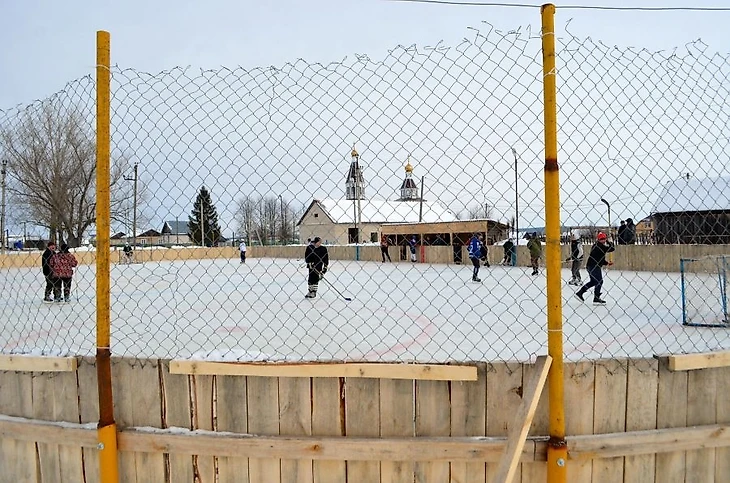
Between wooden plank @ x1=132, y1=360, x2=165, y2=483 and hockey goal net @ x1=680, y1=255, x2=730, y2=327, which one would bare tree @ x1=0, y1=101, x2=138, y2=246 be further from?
hockey goal net @ x1=680, y1=255, x2=730, y2=327

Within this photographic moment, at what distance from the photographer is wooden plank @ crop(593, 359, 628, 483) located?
2.19 meters

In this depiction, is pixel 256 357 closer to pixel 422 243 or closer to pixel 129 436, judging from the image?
pixel 129 436

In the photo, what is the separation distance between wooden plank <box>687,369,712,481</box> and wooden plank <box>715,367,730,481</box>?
17 mm

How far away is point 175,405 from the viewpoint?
2.30 metres

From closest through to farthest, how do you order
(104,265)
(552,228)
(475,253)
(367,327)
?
(552,228) < (104,265) < (367,327) < (475,253)

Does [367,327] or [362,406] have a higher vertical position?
[362,406]

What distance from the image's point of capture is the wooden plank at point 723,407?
2270 mm

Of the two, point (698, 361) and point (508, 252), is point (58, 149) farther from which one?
point (508, 252)

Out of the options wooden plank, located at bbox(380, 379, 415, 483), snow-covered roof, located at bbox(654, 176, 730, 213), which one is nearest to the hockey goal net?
snow-covered roof, located at bbox(654, 176, 730, 213)

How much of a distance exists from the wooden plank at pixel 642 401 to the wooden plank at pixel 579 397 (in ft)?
0.60

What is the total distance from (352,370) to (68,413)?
141cm

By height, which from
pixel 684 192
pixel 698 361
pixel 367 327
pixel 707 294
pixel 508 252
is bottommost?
pixel 367 327

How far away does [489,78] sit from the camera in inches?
90.4

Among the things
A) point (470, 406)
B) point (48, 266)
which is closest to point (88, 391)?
point (470, 406)
